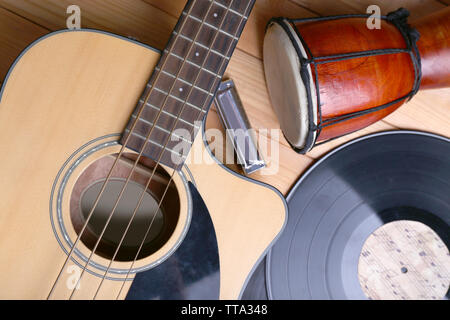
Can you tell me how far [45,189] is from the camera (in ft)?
2.32

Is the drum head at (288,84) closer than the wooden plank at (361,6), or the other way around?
the drum head at (288,84)

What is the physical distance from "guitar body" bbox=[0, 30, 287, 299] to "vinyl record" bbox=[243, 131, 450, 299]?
Result: 14.5 inches

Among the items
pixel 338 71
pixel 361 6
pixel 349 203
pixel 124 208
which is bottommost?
pixel 124 208

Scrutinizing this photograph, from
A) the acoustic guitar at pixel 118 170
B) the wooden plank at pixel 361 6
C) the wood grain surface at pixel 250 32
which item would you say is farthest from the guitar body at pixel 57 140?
the wooden plank at pixel 361 6

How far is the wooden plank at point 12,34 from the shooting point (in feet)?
2.96

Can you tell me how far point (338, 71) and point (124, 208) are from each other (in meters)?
0.50

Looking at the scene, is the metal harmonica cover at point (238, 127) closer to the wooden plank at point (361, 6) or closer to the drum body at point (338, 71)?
the drum body at point (338, 71)

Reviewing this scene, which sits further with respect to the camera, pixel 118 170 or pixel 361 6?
pixel 361 6

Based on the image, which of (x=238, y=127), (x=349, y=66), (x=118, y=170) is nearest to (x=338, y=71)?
(x=349, y=66)

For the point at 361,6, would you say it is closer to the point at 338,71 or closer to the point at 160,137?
the point at 338,71

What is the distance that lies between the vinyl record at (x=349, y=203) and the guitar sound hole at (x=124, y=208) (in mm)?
322

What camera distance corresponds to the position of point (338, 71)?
74 centimetres

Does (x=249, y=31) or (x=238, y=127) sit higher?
(x=249, y=31)

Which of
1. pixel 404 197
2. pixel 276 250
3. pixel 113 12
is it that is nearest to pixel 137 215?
pixel 276 250
